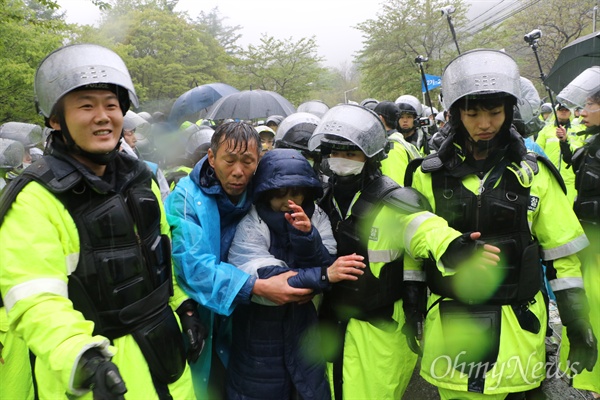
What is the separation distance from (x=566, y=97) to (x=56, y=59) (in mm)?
3191

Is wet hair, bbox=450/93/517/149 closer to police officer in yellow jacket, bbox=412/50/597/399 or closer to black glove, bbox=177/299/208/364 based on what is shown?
police officer in yellow jacket, bbox=412/50/597/399

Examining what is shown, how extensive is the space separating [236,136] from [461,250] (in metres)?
1.31

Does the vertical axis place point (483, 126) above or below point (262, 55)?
below

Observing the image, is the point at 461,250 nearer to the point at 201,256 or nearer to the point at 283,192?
the point at 283,192

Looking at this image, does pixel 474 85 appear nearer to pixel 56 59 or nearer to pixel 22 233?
pixel 56 59

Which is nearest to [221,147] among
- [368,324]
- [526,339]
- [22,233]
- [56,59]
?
[56,59]

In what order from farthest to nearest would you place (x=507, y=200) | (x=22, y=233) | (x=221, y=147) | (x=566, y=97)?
1. (x=566, y=97)
2. (x=221, y=147)
3. (x=507, y=200)
4. (x=22, y=233)

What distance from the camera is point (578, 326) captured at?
2365 millimetres

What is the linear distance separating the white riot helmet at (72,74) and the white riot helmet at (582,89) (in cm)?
294

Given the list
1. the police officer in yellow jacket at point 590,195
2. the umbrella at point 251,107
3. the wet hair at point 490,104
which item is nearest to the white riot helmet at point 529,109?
the police officer in yellow jacket at point 590,195

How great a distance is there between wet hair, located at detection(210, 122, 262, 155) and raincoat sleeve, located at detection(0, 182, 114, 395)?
0.96 metres

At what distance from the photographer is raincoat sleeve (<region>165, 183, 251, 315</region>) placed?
233 cm

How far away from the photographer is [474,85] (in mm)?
2381

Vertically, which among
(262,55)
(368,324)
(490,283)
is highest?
(262,55)
